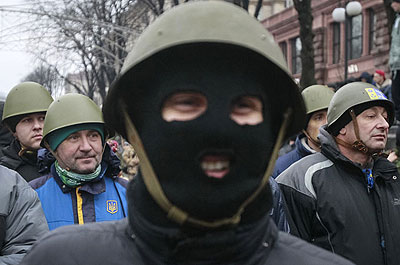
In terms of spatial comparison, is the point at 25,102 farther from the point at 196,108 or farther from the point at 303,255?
the point at 303,255

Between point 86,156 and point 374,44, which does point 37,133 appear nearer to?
point 86,156

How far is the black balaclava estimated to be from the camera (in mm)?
1475

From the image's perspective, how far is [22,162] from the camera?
4.19 m

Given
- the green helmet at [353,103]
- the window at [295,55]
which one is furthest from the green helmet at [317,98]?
the window at [295,55]

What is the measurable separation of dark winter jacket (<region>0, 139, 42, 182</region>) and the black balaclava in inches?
109

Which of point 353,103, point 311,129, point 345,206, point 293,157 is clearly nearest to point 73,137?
point 345,206

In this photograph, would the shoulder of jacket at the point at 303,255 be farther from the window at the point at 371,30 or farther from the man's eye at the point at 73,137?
the window at the point at 371,30

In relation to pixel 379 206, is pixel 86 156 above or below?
above

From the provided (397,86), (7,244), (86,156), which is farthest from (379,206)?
(397,86)

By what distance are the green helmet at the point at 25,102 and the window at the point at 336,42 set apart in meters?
28.9

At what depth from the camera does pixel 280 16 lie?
121 feet

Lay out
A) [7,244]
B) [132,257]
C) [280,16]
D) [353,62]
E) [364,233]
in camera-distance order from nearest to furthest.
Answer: [132,257] < [7,244] < [364,233] < [353,62] < [280,16]

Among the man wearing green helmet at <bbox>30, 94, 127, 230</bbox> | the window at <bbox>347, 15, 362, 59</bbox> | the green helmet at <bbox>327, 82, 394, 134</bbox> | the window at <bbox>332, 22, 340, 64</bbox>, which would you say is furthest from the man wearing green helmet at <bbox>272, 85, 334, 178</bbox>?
the window at <bbox>332, 22, 340, 64</bbox>

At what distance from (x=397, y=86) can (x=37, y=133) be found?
17.2ft
